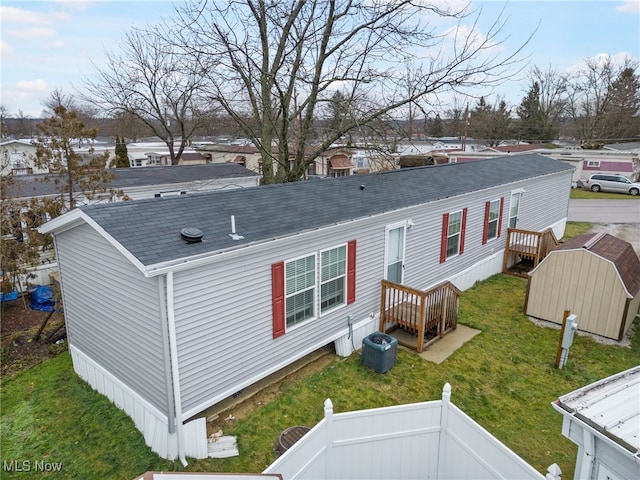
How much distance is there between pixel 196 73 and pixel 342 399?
11332 mm

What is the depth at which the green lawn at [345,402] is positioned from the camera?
579cm

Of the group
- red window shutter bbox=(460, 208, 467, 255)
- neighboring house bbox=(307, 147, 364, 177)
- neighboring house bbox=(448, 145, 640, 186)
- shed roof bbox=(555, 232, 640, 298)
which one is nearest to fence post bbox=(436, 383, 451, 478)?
shed roof bbox=(555, 232, 640, 298)

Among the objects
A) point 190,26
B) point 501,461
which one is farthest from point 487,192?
point 190,26

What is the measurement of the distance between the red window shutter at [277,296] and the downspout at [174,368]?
1791mm

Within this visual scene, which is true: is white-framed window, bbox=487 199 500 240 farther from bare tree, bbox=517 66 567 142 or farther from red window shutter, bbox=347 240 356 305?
bare tree, bbox=517 66 567 142

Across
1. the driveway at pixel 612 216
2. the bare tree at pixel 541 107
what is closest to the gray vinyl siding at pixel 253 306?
the driveway at pixel 612 216

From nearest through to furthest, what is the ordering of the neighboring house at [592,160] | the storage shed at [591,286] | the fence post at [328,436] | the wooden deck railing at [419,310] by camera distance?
the fence post at [328,436] → the wooden deck railing at [419,310] → the storage shed at [591,286] → the neighboring house at [592,160]

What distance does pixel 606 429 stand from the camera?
364 centimetres

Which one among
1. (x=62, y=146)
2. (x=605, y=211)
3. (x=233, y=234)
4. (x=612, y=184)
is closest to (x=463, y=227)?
(x=233, y=234)

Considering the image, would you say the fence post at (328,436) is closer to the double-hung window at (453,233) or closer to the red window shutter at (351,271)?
the red window shutter at (351,271)

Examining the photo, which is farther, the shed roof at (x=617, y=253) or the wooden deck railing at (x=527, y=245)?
the wooden deck railing at (x=527, y=245)

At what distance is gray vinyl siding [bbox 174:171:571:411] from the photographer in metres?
5.70

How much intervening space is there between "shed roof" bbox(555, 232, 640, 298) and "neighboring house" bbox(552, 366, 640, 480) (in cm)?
581

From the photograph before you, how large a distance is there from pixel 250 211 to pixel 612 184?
105 feet
